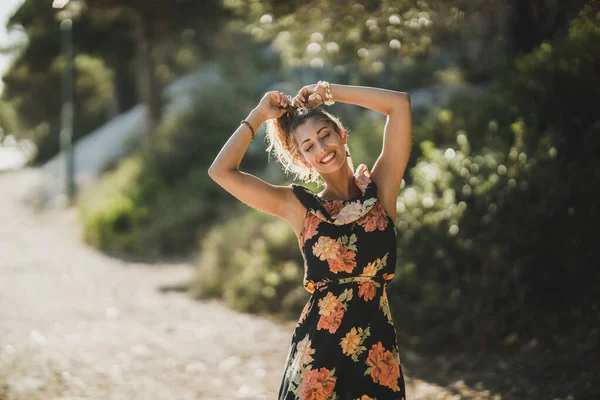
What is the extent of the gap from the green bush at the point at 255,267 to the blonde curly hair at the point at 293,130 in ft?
17.3

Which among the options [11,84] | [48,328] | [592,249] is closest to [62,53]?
[11,84]

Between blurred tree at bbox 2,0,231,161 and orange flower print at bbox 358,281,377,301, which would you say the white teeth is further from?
blurred tree at bbox 2,0,231,161

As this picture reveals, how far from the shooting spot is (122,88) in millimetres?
32656

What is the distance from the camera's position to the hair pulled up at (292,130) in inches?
122

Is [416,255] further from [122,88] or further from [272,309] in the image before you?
[122,88]

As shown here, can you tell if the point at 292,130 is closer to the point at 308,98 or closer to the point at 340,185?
the point at 308,98

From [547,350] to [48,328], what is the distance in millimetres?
5790

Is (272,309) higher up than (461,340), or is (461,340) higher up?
(272,309)

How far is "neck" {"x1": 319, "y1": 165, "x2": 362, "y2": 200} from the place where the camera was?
316 cm

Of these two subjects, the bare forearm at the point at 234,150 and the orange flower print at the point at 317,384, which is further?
the bare forearm at the point at 234,150

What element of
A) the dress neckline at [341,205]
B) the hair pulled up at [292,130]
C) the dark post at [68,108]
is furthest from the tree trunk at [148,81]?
the dress neckline at [341,205]

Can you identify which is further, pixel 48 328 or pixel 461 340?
pixel 48 328

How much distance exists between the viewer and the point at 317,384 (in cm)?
279

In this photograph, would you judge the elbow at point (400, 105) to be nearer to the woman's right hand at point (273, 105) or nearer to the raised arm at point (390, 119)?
the raised arm at point (390, 119)
